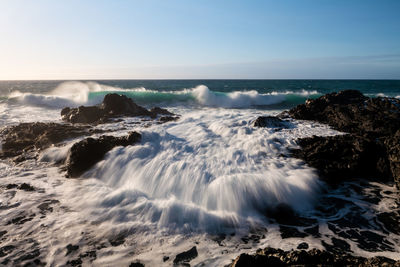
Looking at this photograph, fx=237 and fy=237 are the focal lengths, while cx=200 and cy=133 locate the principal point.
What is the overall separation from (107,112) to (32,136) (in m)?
3.77

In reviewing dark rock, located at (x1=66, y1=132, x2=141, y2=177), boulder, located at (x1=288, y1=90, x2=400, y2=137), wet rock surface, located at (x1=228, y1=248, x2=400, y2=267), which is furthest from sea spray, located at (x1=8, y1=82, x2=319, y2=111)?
wet rock surface, located at (x1=228, y1=248, x2=400, y2=267)

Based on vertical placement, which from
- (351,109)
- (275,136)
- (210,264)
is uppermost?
(351,109)

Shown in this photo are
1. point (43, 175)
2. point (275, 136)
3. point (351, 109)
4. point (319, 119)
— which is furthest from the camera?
point (319, 119)

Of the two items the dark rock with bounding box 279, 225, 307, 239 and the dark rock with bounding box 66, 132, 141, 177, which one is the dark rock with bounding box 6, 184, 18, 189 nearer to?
the dark rock with bounding box 66, 132, 141, 177

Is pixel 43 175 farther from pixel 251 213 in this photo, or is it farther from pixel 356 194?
pixel 356 194

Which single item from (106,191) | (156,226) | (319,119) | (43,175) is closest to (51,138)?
(43,175)

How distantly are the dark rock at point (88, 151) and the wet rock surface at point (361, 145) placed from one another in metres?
4.25

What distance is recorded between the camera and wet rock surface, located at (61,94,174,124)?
985cm

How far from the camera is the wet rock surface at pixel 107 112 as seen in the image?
9852 mm

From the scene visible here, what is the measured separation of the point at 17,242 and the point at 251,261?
2.86m

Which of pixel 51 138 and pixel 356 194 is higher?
pixel 51 138

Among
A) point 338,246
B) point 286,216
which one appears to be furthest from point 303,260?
point 286,216

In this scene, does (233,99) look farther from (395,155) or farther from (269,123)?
(395,155)

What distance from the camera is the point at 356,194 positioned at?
4086mm
